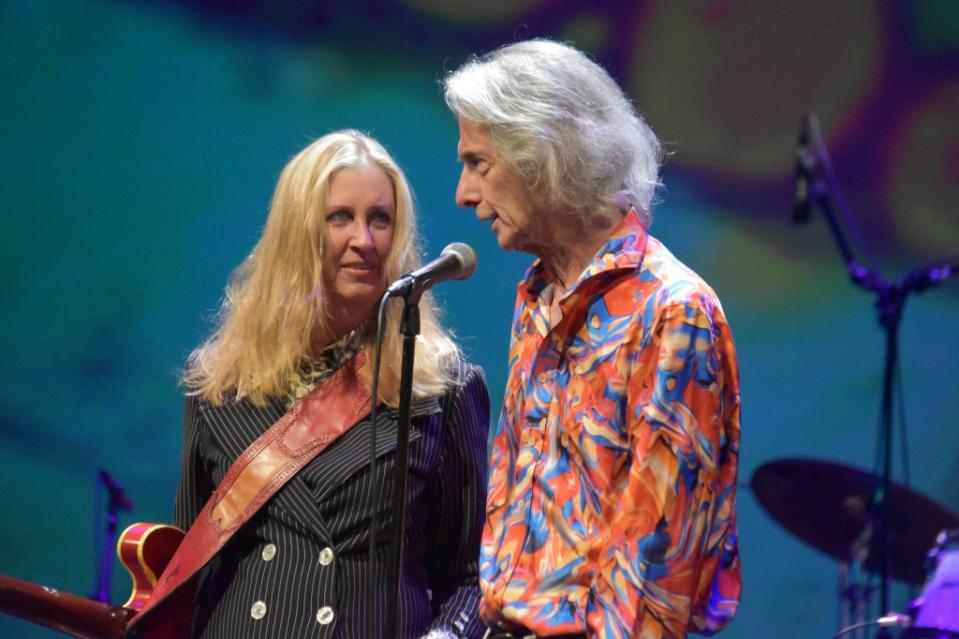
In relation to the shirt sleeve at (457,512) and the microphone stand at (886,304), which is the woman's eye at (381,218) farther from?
the microphone stand at (886,304)

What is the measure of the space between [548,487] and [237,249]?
10.4ft

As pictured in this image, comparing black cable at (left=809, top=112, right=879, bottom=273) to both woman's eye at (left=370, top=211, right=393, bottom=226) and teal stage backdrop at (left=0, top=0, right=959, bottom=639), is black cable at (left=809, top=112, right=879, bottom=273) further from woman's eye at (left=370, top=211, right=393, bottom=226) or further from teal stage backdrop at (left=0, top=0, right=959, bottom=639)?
woman's eye at (left=370, top=211, right=393, bottom=226)

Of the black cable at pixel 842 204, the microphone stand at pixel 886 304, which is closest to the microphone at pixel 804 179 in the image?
the microphone stand at pixel 886 304

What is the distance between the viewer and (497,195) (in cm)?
215

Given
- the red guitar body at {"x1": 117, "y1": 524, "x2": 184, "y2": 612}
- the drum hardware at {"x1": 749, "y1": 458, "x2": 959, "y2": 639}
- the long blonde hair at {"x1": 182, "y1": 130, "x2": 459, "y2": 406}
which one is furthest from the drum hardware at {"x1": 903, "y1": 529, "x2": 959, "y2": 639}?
the red guitar body at {"x1": 117, "y1": 524, "x2": 184, "y2": 612}

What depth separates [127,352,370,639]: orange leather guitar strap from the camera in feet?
8.89

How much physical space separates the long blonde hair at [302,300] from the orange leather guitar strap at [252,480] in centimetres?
9

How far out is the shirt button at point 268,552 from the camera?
8.79 ft

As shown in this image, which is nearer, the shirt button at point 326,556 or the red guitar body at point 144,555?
the shirt button at point 326,556

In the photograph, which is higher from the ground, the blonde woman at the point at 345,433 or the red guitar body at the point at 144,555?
the blonde woman at the point at 345,433

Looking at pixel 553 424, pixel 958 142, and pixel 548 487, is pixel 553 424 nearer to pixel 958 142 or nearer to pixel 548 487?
pixel 548 487

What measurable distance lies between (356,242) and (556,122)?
34.7 inches

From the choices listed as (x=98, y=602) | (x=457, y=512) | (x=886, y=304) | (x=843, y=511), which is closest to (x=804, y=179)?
(x=886, y=304)

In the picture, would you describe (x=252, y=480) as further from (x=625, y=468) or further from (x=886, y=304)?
(x=886, y=304)
